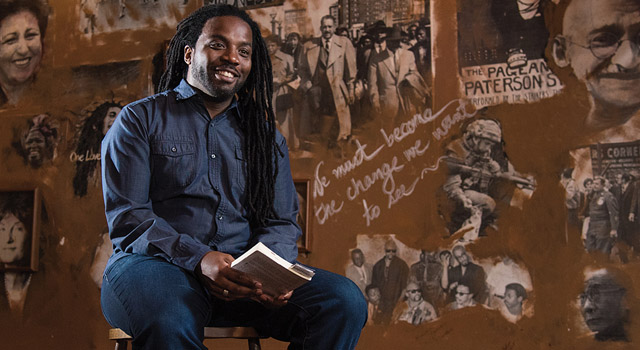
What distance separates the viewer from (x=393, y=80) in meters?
3.13

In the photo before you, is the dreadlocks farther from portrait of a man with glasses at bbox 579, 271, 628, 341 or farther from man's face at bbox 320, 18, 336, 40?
portrait of a man with glasses at bbox 579, 271, 628, 341

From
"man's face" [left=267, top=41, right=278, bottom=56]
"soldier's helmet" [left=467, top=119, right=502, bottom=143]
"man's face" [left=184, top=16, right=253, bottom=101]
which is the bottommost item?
"soldier's helmet" [left=467, top=119, right=502, bottom=143]

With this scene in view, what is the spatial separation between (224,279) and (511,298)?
1.60 metres

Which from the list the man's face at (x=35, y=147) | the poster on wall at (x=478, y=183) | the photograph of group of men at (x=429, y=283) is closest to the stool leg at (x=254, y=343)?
the photograph of group of men at (x=429, y=283)

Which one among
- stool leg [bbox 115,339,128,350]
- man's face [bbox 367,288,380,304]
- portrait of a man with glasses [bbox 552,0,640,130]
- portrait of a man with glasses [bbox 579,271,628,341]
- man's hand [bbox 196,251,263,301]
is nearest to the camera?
man's hand [bbox 196,251,263,301]

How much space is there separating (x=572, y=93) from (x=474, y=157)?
48 centimetres

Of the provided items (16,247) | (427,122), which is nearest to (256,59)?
(427,122)

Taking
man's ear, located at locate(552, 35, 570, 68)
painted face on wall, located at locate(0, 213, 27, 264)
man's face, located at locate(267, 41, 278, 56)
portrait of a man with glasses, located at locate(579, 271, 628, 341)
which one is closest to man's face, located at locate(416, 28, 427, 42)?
man's ear, located at locate(552, 35, 570, 68)

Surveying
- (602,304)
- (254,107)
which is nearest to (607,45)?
(602,304)

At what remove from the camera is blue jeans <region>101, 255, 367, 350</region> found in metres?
1.54

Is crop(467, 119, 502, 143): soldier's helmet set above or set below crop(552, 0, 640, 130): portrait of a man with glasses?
below

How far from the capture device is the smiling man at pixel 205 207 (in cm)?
164

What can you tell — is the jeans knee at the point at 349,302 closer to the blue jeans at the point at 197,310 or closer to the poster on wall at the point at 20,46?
the blue jeans at the point at 197,310

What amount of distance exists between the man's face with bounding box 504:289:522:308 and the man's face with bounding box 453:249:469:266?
0.69 feet
